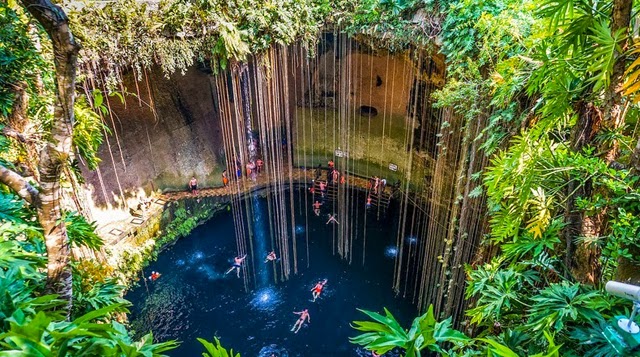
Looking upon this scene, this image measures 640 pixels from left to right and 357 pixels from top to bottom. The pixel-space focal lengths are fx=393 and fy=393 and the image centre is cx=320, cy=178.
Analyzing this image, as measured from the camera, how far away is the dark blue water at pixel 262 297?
5.10 m

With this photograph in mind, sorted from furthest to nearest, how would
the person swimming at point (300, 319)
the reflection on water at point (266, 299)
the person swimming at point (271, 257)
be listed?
the person swimming at point (271, 257) < the reflection on water at point (266, 299) < the person swimming at point (300, 319)

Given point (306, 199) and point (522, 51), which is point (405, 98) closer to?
point (306, 199)

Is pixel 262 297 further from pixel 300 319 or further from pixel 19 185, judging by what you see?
pixel 19 185

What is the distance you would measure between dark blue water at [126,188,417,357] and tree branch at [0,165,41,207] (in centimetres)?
359

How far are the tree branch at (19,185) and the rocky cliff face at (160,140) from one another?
4.43m

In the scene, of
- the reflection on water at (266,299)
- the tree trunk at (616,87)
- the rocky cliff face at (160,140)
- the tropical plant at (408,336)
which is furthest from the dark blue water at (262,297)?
the tree trunk at (616,87)

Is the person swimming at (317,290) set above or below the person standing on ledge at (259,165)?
below

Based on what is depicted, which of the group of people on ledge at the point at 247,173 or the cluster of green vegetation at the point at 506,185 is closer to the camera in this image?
the cluster of green vegetation at the point at 506,185

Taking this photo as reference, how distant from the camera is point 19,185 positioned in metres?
1.90

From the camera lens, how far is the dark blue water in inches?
201

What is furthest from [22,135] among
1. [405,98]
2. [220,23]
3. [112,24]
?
[405,98]

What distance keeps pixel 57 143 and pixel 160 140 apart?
569cm

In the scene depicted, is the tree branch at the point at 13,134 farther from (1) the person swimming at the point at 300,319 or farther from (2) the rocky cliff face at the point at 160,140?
(1) the person swimming at the point at 300,319

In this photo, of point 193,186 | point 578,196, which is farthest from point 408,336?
point 193,186
